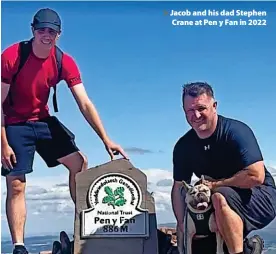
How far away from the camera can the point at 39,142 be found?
318cm

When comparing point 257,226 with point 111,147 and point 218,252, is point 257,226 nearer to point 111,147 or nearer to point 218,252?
point 218,252

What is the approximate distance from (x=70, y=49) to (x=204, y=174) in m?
0.83

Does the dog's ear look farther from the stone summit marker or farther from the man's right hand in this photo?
the man's right hand

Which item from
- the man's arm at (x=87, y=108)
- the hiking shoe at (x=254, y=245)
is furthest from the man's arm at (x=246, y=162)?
the man's arm at (x=87, y=108)

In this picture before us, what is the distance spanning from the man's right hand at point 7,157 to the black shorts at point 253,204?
3.05ft

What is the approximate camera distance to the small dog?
9.91 ft

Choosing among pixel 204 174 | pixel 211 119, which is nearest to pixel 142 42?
pixel 211 119

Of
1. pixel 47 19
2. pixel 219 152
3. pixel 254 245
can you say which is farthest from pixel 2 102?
pixel 254 245

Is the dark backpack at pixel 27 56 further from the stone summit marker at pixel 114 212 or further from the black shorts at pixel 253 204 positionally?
the black shorts at pixel 253 204

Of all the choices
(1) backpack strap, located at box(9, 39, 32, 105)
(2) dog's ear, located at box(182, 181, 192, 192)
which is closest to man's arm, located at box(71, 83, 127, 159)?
(1) backpack strap, located at box(9, 39, 32, 105)

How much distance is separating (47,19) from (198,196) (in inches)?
40.8

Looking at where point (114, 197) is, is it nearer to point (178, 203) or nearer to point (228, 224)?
point (178, 203)

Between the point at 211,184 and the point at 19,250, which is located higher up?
the point at 211,184

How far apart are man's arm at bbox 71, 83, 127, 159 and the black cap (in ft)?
0.94
